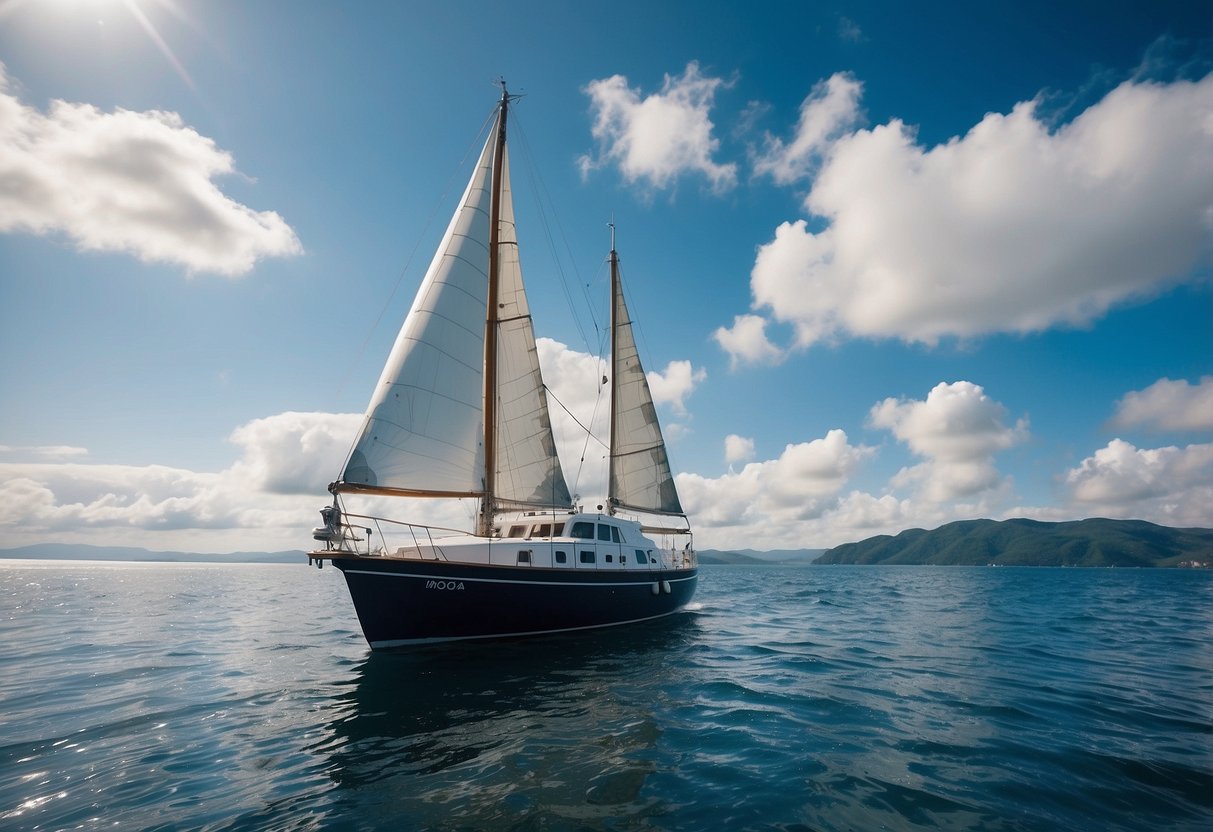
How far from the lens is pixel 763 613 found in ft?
106

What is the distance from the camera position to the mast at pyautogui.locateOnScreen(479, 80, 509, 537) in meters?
19.5

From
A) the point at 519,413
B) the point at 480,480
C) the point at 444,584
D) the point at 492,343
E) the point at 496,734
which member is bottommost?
the point at 496,734

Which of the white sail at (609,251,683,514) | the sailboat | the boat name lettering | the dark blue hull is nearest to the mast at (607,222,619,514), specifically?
the white sail at (609,251,683,514)

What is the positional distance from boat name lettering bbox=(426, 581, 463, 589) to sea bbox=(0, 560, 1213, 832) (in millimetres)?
2086

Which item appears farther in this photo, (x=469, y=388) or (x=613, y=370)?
(x=613, y=370)

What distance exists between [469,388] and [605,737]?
40.1 ft

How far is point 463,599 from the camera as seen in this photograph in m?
16.1

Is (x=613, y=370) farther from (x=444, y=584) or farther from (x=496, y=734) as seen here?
(x=496, y=734)

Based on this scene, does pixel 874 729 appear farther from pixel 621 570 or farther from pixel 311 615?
pixel 311 615

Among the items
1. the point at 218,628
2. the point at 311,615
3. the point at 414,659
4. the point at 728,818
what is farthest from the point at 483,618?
the point at 311,615

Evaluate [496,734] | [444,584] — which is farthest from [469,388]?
[496,734]

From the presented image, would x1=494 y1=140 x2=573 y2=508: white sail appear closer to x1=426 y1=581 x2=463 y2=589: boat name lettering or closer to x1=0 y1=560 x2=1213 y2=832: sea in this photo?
x1=426 y1=581 x2=463 y2=589: boat name lettering

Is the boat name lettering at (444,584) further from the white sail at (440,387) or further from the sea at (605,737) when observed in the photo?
the white sail at (440,387)

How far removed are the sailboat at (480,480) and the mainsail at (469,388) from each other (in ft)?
0.14
